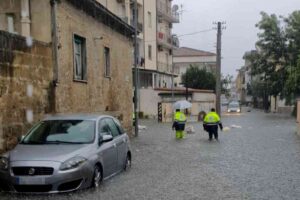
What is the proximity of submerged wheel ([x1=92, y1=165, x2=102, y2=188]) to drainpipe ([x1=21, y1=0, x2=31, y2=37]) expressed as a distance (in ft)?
21.3

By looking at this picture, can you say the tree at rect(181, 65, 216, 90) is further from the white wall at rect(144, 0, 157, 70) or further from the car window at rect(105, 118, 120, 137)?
the car window at rect(105, 118, 120, 137)

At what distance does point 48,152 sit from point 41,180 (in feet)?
2.25

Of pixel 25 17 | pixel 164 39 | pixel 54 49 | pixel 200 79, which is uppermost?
pixel 164 39

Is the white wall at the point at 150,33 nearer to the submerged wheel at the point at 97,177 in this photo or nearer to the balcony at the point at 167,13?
the balcony at the point at 167,13

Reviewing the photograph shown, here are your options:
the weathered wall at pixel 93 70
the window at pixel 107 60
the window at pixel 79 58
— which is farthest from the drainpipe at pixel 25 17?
the window at pixel 107 60

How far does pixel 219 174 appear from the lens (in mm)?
11945

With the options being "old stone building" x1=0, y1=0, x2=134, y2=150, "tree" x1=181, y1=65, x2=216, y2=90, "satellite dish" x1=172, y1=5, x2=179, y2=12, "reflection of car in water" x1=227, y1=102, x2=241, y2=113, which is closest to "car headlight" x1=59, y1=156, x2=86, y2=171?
"old stone building" x1=0, y1=0, x2=134, y2=150

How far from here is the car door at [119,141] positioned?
11.3m

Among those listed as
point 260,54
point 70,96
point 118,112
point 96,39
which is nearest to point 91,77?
point 96,39

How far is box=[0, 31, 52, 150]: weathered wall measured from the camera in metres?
11.8

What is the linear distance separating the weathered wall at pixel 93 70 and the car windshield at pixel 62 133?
14.4 ft

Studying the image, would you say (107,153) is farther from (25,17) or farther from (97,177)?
(25,17)

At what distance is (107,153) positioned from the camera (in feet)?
34.0

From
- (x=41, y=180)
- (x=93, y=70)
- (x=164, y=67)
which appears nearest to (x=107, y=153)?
(x=41, y=180)
